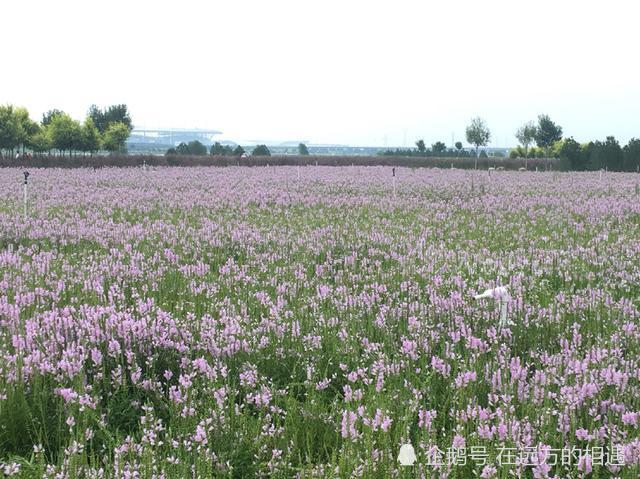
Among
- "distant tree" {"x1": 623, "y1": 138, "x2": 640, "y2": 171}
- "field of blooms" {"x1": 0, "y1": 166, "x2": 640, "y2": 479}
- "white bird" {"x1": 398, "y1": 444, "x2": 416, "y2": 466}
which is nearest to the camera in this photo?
"white bird" {"x1": 398, "y1": 444, "x2": 416, "y2": 466}

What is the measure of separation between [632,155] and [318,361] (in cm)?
4163

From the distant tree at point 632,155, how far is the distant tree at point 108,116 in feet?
253

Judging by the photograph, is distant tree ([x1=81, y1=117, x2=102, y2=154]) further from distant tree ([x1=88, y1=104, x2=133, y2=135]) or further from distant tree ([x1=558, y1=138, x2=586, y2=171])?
distant tree ([x1=558, y1=138, x2=586, y2=171])

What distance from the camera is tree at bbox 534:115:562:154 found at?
87750 millimetres

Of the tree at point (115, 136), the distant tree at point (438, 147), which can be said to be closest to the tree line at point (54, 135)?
the tree at point (115, 136)

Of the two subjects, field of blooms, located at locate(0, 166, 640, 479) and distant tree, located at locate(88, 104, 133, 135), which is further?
distant tree, located at locate(88, 104, 133, 135)

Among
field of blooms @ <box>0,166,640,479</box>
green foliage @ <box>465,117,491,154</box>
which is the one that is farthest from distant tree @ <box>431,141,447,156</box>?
field of blooms @ <box>0,166,640,479</box>

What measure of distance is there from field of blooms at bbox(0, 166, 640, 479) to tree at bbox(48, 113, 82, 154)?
68.2m

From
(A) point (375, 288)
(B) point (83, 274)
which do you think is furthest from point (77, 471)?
(B) point (83, 274)

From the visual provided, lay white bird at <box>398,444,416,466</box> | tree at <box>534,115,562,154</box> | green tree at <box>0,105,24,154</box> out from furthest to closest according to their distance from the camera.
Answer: tree at <box>534,115,562,154</box> → green tree at <box>0,105,24,154</box> → white bird at <box>398,444,416,466</box>

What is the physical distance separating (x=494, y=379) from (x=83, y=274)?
5.02 meters

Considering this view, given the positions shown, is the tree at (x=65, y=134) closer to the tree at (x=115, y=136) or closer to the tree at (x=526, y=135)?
A: the tree at (x=115, y=136)

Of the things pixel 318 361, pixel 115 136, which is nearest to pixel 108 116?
pixel 115 136

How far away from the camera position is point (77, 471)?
9.21 feet
